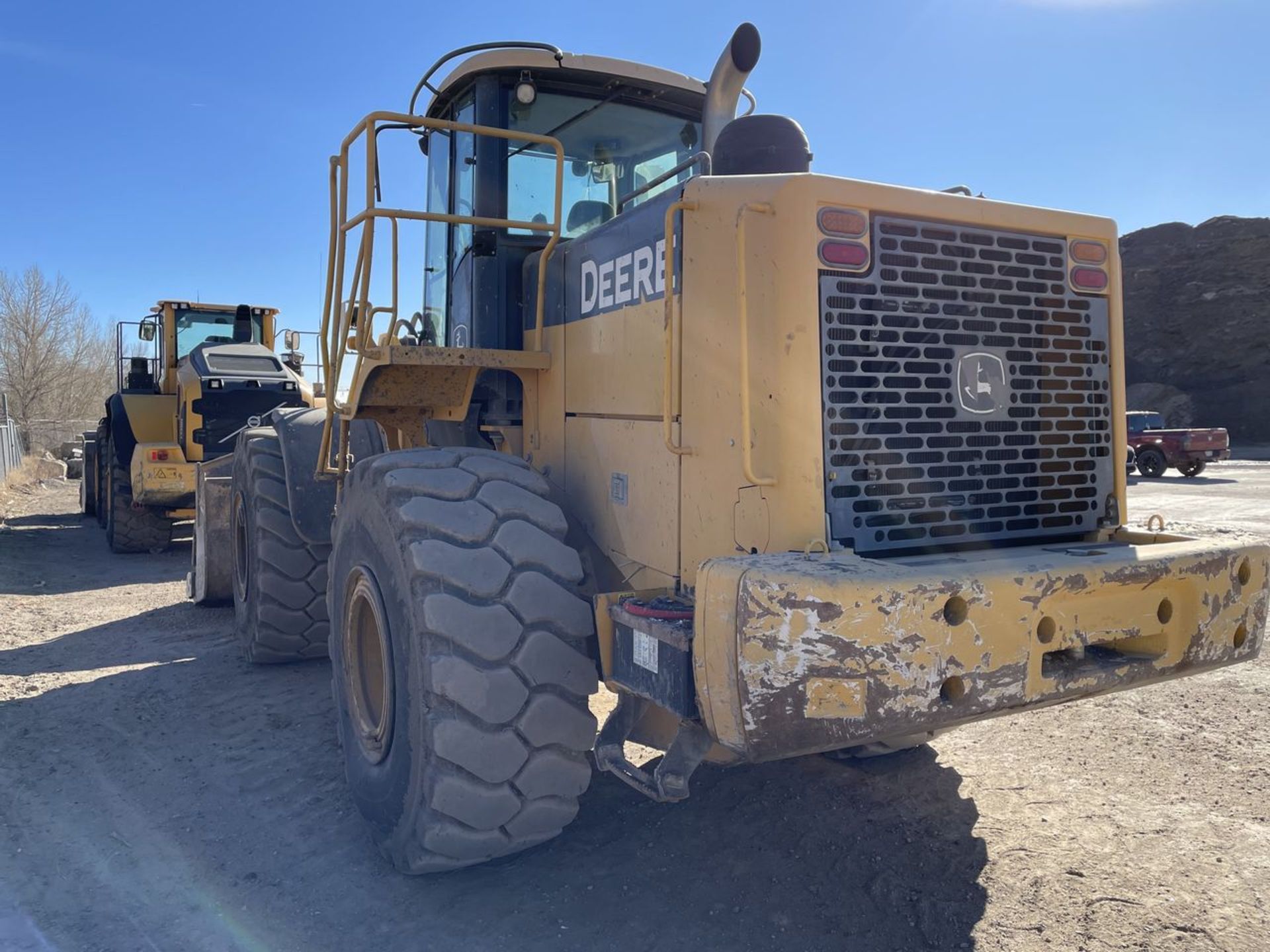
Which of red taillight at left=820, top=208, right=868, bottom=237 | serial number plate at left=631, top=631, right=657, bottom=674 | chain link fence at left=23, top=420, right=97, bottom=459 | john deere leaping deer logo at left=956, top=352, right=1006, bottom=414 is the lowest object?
serial number plate at left=631, top=631, right=657, bottom=674

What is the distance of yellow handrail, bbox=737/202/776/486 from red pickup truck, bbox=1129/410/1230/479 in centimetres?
2324

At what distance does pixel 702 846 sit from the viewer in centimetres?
354

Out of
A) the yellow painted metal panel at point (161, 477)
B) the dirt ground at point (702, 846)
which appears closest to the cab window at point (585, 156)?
the dirt ground at point (702, 846)

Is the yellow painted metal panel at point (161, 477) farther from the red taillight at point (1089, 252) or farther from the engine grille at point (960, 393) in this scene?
the red taillight at point (1089, 252)

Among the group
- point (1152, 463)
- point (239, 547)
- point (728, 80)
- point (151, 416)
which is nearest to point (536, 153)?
point (728, 80)

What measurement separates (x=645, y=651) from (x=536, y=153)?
2.44m

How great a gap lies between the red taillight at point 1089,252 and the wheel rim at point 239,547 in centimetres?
535

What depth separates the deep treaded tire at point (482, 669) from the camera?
2.97 m

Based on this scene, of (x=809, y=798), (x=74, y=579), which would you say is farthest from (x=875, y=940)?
(x=74, y=579)

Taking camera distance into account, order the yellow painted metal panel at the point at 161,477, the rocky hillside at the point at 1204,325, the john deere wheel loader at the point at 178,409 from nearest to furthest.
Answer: the yellow painted metal panel at the point at 161,477 → the john deere wheel loader at the point at 178,409 → the rocky hillside at the point at 1204,325

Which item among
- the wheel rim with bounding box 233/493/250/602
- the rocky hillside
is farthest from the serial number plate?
the rocky hillside

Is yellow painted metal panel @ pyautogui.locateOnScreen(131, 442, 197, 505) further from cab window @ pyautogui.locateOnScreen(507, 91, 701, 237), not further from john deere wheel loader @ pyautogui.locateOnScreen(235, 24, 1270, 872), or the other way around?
john deere wheel loader @ pyautogui.locateOnScreen(235, 24, 1270, 872)

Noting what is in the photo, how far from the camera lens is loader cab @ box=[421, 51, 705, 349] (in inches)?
165

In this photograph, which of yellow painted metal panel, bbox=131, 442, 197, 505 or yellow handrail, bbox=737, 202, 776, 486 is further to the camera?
yellow painted metal panel, bbox=131, 442, 197, 505
